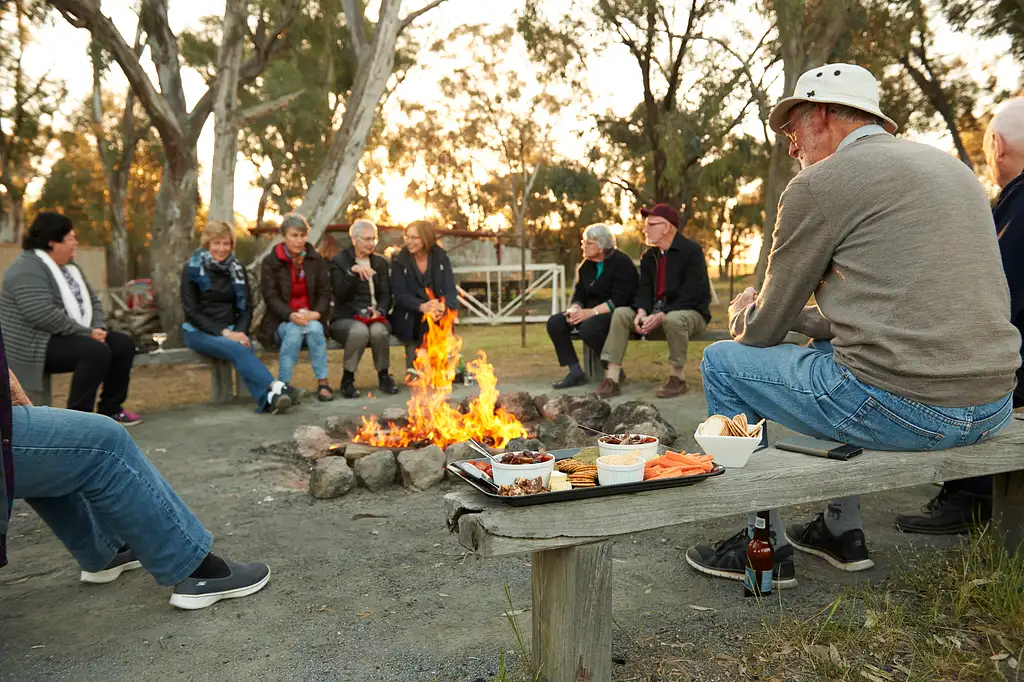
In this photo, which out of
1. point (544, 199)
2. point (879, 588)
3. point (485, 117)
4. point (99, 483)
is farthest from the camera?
point (544, 199)

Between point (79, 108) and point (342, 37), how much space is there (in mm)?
13401

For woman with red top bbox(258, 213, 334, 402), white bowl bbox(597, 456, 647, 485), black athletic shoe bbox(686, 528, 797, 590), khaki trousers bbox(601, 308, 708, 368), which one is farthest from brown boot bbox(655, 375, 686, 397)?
white bowl bbox(597, 456, 647, 485)

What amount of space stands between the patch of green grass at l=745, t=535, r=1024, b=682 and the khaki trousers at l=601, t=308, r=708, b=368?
4544mm

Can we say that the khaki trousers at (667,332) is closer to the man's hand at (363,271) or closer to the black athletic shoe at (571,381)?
the black athletic shoe at (571,381)

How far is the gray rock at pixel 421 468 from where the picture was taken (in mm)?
4746

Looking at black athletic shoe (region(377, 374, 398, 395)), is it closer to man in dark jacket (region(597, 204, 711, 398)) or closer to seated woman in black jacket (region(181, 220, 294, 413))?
seated woman in black jacket (region(181, 220, 294, 413))

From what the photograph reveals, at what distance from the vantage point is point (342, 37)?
16.1 m

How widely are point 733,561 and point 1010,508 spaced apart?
1.10m

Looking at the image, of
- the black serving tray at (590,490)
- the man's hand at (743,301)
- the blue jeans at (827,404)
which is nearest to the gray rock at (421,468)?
the blue jeans at (827,404)

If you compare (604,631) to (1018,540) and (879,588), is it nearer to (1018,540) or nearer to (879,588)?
(879,588)

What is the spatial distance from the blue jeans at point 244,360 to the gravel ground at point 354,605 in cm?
285

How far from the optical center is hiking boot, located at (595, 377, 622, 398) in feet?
25.2

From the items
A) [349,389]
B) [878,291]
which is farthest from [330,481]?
[349,389]

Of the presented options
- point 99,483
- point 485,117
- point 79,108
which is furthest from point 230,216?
point 485,117
